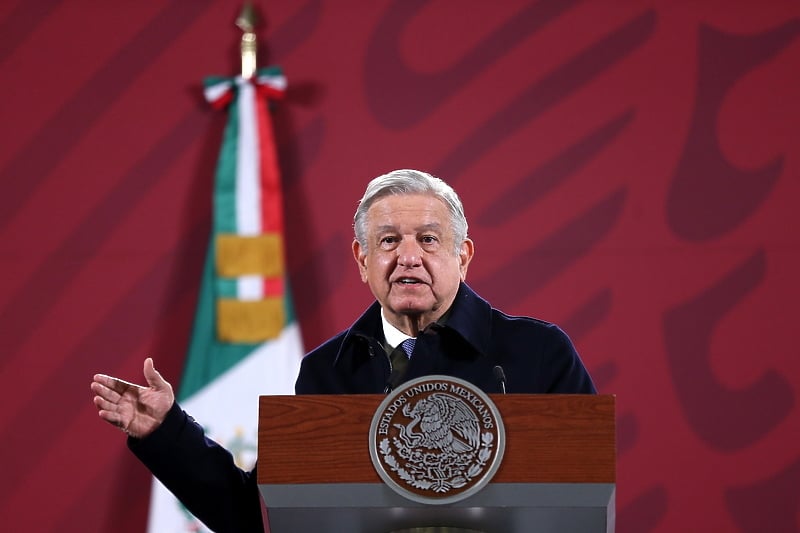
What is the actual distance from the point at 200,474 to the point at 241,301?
6.67 ft

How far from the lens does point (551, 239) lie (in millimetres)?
4016

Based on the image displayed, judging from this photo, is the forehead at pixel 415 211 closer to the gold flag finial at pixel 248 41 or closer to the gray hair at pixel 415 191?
the gray hair at pixel 415 191

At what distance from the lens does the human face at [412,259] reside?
217cm

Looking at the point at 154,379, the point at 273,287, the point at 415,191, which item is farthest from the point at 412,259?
the point at 273,287

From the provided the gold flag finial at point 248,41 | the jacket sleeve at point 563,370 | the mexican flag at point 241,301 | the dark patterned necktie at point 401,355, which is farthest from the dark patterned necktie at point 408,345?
the gold flag finial at point 248,41

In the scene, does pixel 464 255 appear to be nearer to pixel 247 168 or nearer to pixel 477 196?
pixel 477 196

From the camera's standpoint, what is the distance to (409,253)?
7.11 ft

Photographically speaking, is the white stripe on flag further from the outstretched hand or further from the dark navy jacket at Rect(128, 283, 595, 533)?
the outstretched hand

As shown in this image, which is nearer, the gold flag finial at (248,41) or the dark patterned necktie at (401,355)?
the dark patterned necktie at (401,355)

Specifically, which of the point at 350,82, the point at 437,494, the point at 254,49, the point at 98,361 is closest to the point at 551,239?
the point at 350,82

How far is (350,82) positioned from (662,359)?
60.0 inches

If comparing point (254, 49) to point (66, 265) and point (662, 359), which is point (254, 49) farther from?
point (662, 359)

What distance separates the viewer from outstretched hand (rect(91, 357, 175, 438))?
1.83m

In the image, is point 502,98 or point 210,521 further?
point 502,98
